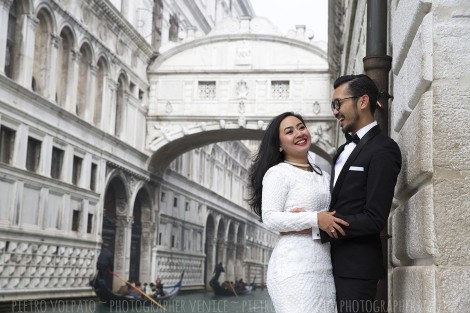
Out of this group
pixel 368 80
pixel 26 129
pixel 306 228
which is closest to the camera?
pixel 306 228

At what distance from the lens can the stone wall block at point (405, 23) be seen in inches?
99.7

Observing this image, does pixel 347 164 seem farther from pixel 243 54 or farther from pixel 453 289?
pixel 243 54

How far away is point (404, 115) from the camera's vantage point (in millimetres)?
2943

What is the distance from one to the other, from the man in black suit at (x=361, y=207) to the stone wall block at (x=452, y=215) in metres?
0.21

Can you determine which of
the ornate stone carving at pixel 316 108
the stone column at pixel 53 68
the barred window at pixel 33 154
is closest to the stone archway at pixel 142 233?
the ornate stone carving at pixel 316 108

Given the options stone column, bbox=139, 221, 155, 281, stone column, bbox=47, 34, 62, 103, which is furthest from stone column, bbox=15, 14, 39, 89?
stone column, bbox=139, 221, 155, 281

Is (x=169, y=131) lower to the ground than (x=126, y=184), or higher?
higher

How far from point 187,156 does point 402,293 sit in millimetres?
22123

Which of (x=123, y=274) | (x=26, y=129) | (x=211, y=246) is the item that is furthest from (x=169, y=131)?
(x=211, y=246)

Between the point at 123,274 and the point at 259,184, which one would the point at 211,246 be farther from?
the point at 259,184

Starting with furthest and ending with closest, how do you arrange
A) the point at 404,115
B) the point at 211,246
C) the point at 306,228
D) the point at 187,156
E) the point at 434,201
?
the point at 211,246 < the point at 187,156 < the point at 404,115 < the point at 306,228 < the point at 434,201

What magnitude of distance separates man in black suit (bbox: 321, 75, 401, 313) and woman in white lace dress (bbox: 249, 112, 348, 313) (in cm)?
5

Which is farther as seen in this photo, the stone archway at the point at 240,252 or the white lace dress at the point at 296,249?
the stone archway at the point at 240,252

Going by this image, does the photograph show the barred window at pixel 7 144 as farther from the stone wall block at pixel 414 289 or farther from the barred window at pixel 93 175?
the stone wall block at pixel 414 289
